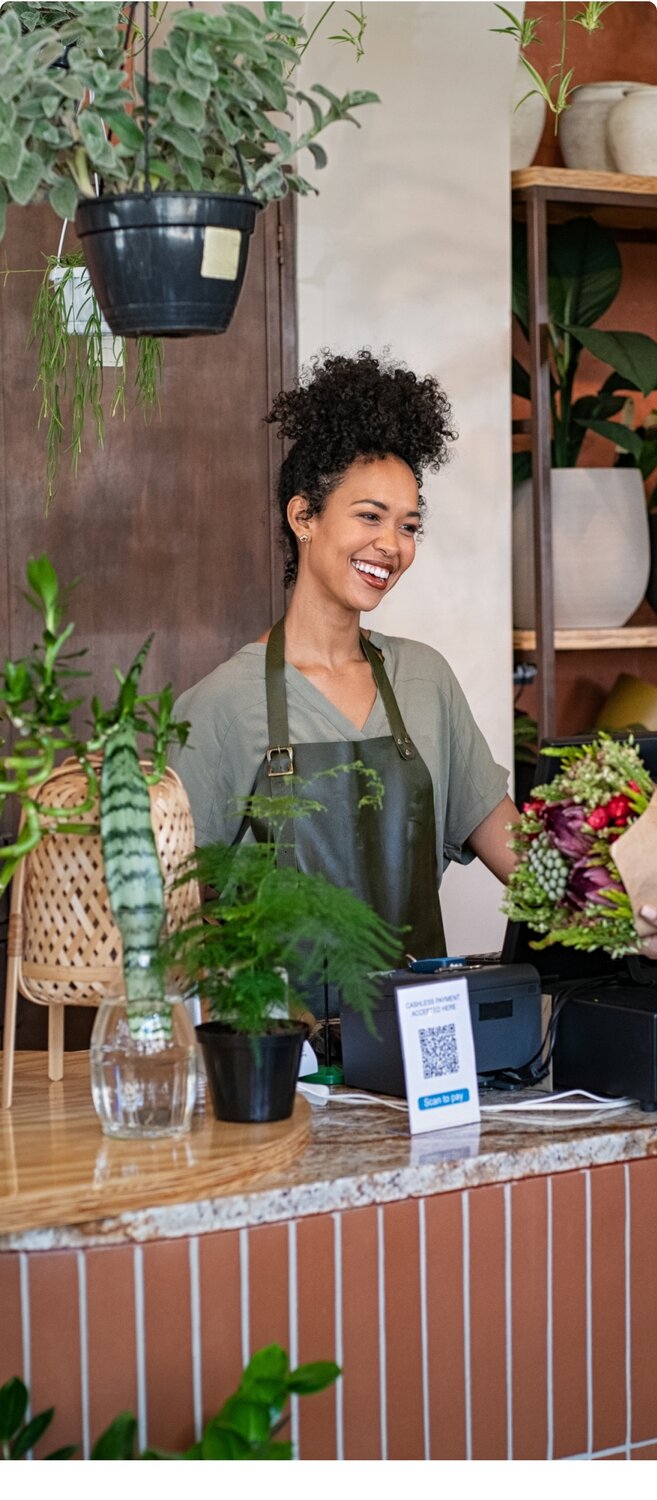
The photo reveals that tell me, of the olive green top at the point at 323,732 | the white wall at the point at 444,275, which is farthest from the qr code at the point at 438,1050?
the white wall at the point at 444,275

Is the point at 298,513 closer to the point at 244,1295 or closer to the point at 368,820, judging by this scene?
the point at 368,820

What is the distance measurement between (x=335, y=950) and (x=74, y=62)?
89cm

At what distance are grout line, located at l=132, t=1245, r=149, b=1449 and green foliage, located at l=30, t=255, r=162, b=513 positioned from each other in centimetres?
166

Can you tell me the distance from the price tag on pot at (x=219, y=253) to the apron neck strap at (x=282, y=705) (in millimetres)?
950

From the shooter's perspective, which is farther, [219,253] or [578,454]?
[578,454]

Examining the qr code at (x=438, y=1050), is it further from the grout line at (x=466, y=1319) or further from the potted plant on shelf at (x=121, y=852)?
A: the potted plant on shelf at (x=121, y=852)

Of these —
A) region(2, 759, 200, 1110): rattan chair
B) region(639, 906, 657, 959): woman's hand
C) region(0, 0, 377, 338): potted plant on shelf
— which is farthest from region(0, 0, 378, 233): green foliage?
region(639, 906, 657, 959): woman's hand

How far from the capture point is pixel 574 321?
3.78 metres

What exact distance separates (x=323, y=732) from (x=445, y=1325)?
1.16 meters

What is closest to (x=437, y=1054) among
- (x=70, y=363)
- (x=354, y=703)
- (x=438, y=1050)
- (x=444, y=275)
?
(x=438, y=1050)

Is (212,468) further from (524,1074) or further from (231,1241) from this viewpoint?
(231,1241)

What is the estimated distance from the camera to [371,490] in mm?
2650

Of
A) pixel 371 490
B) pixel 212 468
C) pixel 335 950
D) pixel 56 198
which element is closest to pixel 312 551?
pixel 371 490

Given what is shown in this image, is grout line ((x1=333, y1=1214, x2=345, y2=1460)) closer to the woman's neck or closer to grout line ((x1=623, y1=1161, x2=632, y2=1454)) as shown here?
grout line ((x1=623, y1=1161, x2=632, y2=1454))
